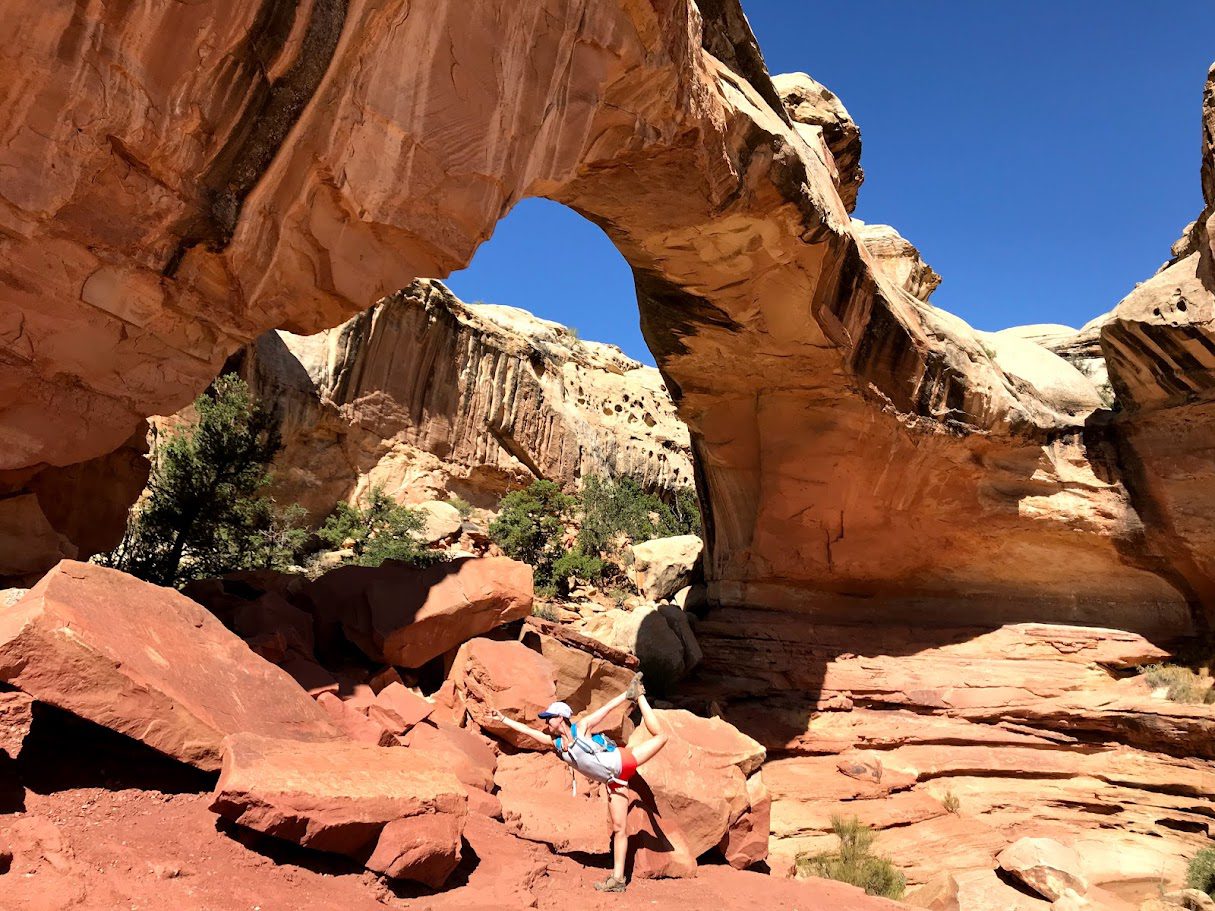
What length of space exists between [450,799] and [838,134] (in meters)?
11.0

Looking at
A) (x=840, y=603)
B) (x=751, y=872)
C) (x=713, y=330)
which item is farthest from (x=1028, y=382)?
(x=751, y=872)

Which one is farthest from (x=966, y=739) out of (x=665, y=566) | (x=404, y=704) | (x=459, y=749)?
(x=404, y=704)

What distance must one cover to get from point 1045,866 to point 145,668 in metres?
7.75

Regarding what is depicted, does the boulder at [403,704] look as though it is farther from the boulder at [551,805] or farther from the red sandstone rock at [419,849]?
the red sandstone rock at [419,849]

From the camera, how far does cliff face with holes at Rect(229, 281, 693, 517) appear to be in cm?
2029

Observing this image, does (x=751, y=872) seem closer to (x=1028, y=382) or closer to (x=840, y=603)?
(x=840, y=603)

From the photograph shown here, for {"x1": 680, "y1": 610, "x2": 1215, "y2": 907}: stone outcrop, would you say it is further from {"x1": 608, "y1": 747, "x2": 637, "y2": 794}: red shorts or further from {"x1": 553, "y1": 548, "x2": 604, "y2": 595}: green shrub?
{"x1": 553, "y1": 548, "x2": 604, "y2": 595}: green shrub

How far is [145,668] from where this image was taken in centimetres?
386

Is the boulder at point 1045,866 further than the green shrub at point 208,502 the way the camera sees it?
No

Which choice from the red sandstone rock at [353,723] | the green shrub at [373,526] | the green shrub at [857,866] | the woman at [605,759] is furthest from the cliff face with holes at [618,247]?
the green shrub at [373,526]

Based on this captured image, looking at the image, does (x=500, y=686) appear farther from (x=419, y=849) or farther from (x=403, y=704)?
(x=419, y=849)

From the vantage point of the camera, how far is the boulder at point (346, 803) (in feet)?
11.5

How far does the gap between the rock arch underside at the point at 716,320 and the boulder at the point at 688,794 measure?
263 cm

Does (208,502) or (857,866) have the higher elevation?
(208,502)
